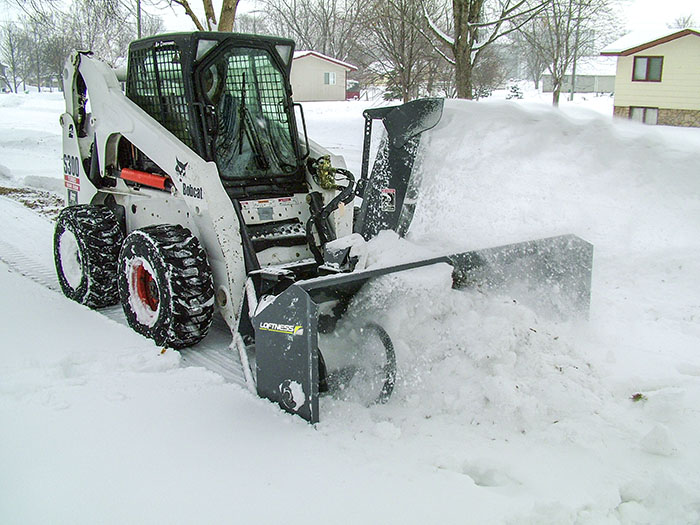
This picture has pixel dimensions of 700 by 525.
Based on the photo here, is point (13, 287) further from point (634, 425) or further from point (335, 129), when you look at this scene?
point (335, 129)

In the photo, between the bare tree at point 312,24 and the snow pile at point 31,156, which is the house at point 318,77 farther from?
the snow pile at point 31,156

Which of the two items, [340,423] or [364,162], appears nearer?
[340,423]

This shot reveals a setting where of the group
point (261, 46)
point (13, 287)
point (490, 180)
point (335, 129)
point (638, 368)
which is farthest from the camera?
point (335, 129)

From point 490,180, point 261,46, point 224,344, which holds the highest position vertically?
point 261,46

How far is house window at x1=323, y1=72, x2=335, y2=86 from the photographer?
4331cm

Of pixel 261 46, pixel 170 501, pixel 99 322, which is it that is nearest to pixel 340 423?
pixel 170 501

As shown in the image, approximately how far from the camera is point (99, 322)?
5.00 m

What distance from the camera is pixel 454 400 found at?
3.56 meters

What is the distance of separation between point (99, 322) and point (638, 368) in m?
3.99

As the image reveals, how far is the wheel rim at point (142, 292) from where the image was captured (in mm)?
4594

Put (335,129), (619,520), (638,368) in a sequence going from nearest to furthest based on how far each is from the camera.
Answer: (619,520) → (638,368) → (335,129)

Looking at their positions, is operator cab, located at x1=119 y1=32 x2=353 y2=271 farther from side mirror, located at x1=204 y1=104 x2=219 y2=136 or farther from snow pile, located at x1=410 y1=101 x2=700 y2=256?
snow pile, located at x1=410 y1=101 x2=700 y2=256

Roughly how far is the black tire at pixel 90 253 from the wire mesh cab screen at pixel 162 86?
1065mm

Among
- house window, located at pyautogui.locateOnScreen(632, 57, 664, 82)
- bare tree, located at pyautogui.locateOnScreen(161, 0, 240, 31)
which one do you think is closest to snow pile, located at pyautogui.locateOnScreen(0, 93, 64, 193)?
bare tree, located at pyautogui.locateOnScreen(161, 0, 240, 31)
